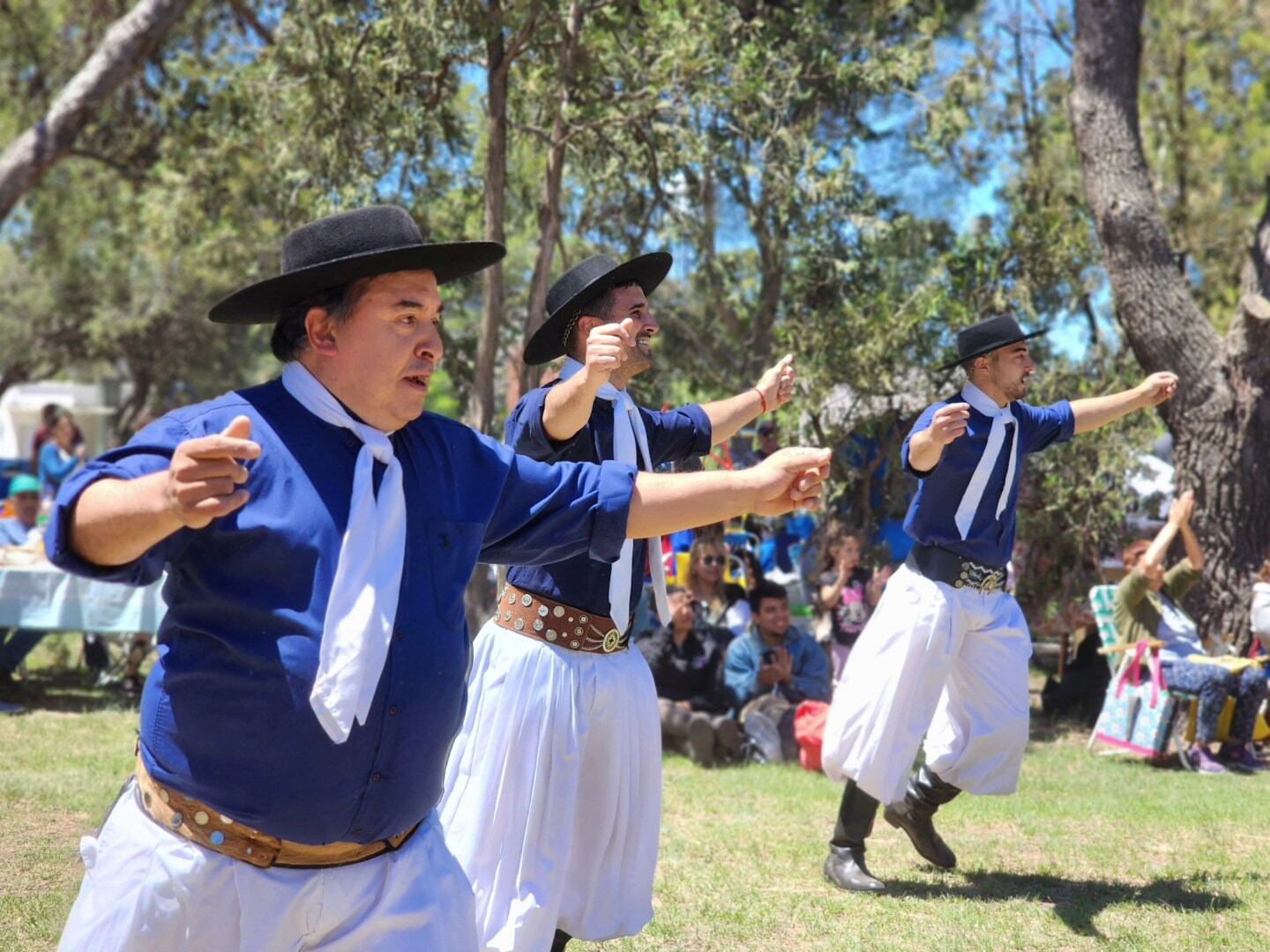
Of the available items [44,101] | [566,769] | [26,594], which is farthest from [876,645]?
Result: [44,101]

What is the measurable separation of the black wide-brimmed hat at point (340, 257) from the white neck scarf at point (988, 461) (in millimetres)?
3422

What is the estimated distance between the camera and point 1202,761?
9.17m

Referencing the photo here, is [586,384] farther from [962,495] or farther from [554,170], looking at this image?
[554,170]

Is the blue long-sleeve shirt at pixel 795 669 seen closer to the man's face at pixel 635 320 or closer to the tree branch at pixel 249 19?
the man's face at pixel 635 320

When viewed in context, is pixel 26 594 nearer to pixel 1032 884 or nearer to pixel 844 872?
pixel 844 872

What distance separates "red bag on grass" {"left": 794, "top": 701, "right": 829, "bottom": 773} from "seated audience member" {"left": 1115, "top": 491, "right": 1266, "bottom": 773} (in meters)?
2.33

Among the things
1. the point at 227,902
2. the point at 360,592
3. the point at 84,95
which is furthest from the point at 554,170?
the point at 227,902

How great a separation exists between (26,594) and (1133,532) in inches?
338

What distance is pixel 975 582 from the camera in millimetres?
5824

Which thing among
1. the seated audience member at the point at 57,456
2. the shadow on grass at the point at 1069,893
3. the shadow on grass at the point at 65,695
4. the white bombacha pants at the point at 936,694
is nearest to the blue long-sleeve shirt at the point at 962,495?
the white bombacha pants at the point at 936,694

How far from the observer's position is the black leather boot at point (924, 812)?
5.98m

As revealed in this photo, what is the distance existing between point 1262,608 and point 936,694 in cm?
485

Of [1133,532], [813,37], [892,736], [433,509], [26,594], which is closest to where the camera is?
[433,509]

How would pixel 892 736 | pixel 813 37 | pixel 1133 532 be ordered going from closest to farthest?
pixel 892 736 → pixel 1133 532 → pixel 813 37
